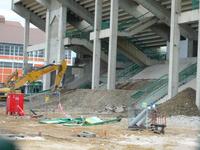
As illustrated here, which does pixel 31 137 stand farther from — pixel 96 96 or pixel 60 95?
pixel 60 95

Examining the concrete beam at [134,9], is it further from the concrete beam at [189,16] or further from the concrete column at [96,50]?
the concrete beam at [189,16]

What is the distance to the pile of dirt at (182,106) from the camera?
29.2m

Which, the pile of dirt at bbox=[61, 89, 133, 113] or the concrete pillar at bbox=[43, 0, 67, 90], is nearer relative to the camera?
the pile of dirt at bbox=[61, 89, 133, 113]

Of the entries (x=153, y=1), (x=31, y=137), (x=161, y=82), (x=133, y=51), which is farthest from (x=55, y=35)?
(x=31, y=137)

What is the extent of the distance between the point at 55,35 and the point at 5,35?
5909 centimetres

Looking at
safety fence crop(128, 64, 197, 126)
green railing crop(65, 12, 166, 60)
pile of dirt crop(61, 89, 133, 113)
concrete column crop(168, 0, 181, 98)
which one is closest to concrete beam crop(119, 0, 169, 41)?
green railing crop(65, 12, 166, 60)

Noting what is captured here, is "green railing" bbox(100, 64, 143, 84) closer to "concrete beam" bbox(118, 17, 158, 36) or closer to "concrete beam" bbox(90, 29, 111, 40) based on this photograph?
"concrete beam" bbox(90, 29, 111, 40)

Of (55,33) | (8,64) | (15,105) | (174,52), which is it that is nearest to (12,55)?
(8,64)

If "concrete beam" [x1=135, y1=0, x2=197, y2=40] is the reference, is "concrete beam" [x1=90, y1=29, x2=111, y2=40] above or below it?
below

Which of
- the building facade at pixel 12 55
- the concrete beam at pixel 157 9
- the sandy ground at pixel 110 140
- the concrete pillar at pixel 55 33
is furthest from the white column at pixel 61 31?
the building facade at pixel 12 55

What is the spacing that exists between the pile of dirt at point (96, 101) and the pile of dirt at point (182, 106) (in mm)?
4952

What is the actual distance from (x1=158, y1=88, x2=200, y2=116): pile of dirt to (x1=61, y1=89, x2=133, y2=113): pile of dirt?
4.95 metres

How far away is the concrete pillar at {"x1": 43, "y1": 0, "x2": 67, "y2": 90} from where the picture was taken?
55344 millimetres

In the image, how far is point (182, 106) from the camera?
1195 inches
